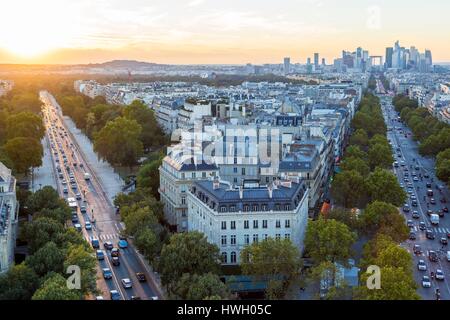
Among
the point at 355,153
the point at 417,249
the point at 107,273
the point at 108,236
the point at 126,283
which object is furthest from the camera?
the point at 355,153

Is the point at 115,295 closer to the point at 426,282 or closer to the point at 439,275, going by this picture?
the point at 426,282

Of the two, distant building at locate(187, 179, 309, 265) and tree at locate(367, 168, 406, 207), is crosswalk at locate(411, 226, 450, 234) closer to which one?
tree at locate(367, 168, 406, 207)

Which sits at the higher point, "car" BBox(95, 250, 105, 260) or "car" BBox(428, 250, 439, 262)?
"car" BBox(95, 250, 105, 260)

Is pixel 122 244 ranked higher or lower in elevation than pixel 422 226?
higher

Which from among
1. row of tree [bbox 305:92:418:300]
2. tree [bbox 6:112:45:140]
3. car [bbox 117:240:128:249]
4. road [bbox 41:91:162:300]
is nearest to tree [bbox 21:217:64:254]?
road [bbox 41:91:162:300]

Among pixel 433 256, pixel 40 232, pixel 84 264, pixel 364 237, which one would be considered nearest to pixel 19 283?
pixel 84 264

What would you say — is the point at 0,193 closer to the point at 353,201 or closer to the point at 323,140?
the point at 353,201

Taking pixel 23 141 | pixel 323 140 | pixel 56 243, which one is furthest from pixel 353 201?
pixel 23 141
